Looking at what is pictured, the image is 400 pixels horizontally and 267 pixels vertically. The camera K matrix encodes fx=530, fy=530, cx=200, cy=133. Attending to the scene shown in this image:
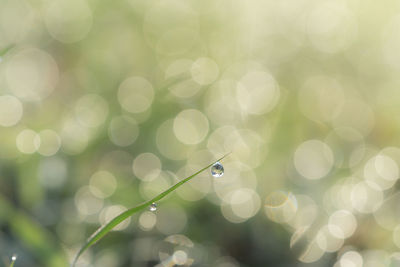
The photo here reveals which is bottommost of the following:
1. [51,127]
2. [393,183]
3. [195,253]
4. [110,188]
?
[393,183]

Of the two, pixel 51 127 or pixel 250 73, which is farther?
pixel 250 73

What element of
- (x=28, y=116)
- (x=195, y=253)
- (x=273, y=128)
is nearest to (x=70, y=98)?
(x=28, y=116)

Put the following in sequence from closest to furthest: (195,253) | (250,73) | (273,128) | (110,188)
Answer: (195,253)
(110,188)
(273,128)
(250,73)

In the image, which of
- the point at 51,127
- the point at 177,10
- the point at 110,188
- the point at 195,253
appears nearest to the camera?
the point at 195,253

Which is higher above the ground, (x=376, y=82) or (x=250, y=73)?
(x=250, y=73)

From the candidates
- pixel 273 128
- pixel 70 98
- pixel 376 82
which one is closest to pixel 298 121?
pixel 273 128

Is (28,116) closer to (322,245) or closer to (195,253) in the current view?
(195,253)
